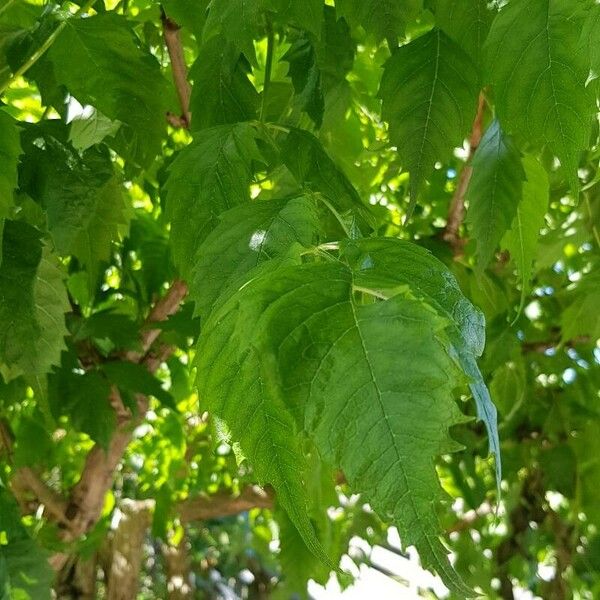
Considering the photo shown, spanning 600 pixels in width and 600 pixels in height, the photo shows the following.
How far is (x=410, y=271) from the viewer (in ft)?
0.90

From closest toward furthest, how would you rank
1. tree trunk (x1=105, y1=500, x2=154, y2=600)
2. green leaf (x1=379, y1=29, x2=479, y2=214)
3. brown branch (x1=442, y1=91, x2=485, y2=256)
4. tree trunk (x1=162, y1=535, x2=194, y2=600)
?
green leaf (x1=379, y1=29, x2=479, y2=214) → brown branch (x1=442, y1=91, x2=485, y2=256) → tree trunk (x1=105, y1=500, x2=154, y2=600) → tree trunk (x1=162, y1=535, x2=194, y2=600)

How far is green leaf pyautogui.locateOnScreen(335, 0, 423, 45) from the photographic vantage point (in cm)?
39

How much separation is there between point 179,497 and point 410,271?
108cm

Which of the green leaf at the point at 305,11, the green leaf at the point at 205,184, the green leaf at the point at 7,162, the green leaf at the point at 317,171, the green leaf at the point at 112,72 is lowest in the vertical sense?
the green leaf at the point at 7,162

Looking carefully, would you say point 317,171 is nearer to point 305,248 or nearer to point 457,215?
point 305,248

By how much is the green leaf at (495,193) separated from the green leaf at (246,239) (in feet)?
0.40

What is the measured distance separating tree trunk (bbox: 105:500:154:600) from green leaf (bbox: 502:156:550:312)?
0.99 meters

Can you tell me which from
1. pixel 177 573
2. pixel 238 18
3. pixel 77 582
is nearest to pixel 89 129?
pixel 238 18

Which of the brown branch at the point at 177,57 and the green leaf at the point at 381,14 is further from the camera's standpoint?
the brown branch at the point at 177,57

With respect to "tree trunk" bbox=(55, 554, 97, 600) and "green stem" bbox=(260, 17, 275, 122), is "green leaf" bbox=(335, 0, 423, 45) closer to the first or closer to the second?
"green stem" bbox=(260, 17, 275, 122)

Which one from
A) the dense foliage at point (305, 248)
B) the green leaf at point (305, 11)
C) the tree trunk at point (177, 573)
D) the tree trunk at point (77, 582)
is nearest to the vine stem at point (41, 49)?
the dense foliage at point (305, 248)

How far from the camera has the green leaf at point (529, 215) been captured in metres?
0.47

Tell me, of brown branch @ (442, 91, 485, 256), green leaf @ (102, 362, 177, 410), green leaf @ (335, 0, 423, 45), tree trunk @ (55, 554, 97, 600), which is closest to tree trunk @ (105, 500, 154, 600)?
tree trunk @ (55, 554, 97, 600)

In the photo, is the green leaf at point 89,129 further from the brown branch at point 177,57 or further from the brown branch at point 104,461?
the brown branch at point 104,461
